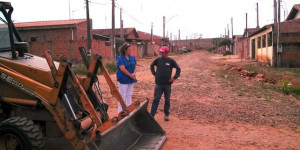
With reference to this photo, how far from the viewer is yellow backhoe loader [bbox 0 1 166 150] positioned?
384 cm

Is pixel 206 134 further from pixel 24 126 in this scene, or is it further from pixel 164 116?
pixel 24 126

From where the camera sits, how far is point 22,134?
3.83 meters

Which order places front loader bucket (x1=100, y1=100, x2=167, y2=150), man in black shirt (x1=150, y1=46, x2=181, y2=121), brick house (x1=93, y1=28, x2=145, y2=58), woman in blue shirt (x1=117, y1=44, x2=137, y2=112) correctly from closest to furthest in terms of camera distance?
1. front loader bucket (x1=100, y1=100, x2=167, y2=150)
2. woman in blue shirt (x1=117, y1=44, x2=137, y2=112)
3. man in black shirt (x1=150, y1=46, x2=181, y2=121)
4. brick house (x1=93, y1=28, x2=145, y2=58)

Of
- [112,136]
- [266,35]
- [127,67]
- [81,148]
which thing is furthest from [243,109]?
[266,35]

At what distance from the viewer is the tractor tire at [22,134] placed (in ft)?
12.6

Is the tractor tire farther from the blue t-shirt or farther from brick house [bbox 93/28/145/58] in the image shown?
brick house [bbox 93/28/145/58]

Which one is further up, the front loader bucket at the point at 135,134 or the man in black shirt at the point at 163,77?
the man in black shirt at the point at 163,77

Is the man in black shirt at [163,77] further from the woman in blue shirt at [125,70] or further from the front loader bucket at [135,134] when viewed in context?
the front loader bucket at [135,134]

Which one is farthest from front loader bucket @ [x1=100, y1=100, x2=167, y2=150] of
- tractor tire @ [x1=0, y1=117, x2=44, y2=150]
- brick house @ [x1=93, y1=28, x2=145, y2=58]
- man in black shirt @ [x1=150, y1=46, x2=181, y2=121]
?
brick house @ [x1=93, y1=28, x2=145, y2=58]

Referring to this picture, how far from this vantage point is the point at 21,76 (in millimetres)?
4188

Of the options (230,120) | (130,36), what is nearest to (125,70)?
(230,120)

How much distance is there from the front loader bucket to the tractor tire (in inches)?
34.2

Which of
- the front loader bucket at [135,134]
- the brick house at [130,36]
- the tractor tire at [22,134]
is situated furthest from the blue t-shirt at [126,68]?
the brick house at [130,36]

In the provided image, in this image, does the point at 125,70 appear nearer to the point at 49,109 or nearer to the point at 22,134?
the point at 49,109
